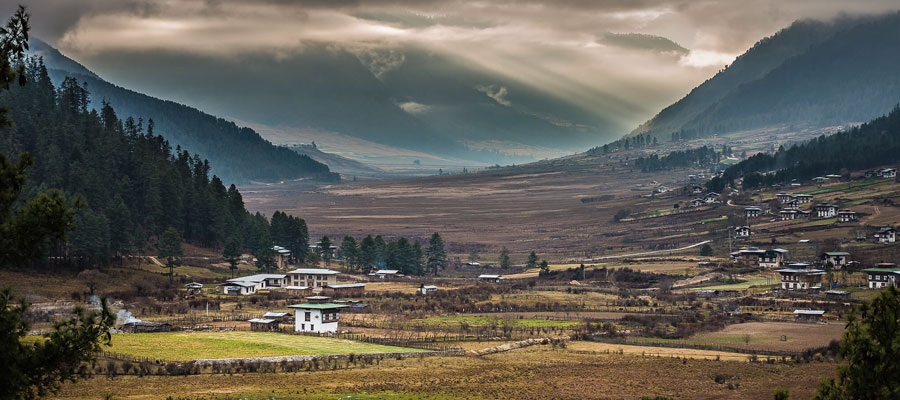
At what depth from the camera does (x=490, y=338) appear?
64.2 meters

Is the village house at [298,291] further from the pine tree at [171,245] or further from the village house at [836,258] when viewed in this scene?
the village house at [836,258]

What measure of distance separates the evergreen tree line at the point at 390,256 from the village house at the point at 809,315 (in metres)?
65.7

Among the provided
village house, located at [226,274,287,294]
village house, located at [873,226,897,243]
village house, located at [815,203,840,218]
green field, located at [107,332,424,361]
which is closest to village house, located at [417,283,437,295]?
village house, located at [226,274,287,294]

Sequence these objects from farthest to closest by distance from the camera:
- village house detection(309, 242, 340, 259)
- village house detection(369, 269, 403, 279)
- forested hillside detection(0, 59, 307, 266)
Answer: village house detection(309, 242, 340, 259) → village house detection(369, 269, 403, 279) → forested hillside detection(0, 59, 307, 266)

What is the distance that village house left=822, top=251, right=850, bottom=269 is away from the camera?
9744 centimetres

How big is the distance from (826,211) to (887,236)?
24.9 meters

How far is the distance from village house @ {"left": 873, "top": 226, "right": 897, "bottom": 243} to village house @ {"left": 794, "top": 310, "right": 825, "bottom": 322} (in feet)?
142

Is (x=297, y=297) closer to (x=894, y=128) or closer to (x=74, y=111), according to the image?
(x=74, y=111)

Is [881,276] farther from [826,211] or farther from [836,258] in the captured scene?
[826,211]

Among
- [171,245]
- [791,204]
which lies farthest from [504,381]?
[791,204]

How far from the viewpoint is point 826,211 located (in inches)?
5182

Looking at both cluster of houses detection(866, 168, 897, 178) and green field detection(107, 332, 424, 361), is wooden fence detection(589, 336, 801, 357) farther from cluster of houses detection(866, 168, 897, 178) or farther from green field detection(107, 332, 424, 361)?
cluster of houses detection(866, 168, 897, 178)

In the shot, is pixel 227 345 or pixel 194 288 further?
pixel 194 288

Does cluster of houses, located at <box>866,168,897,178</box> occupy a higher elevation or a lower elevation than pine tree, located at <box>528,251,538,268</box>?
higher
